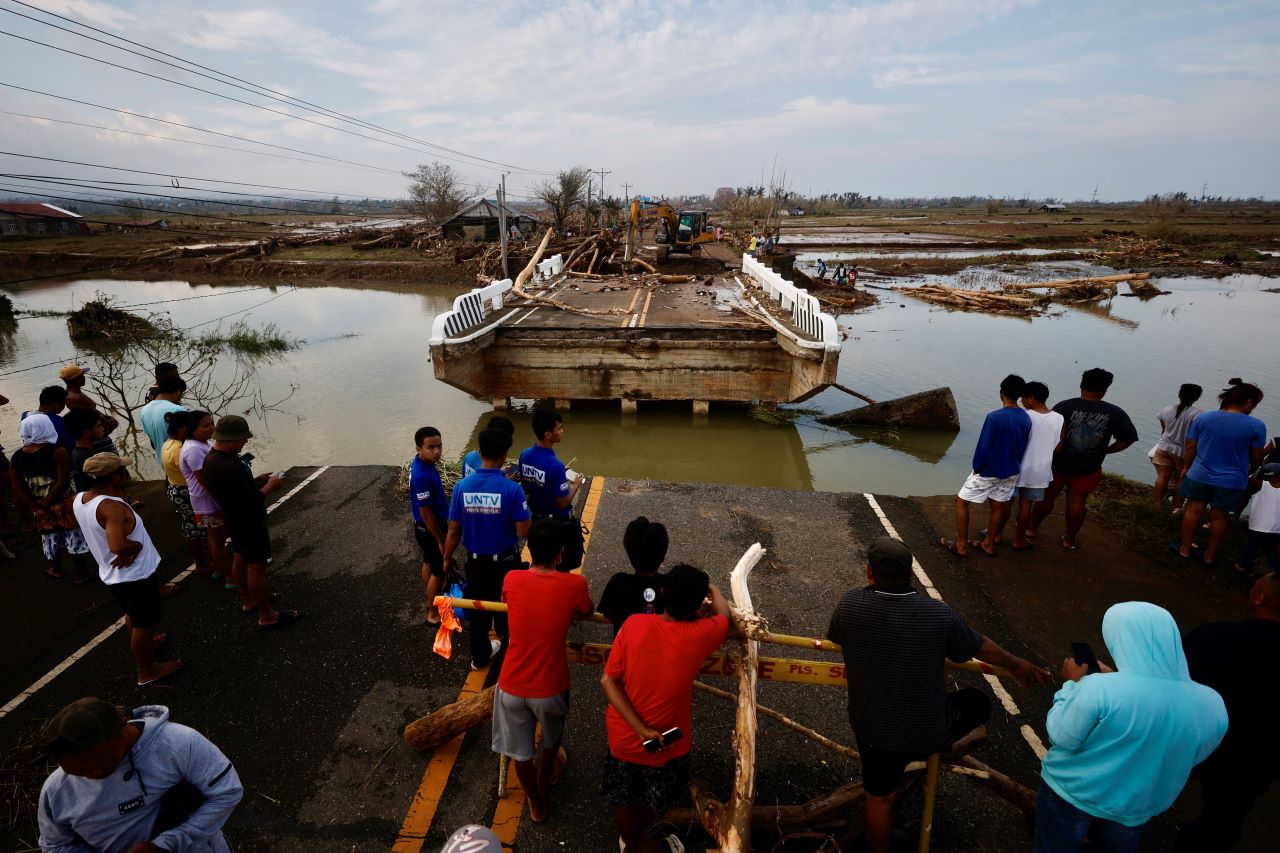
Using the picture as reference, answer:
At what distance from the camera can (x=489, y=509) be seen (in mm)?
3355

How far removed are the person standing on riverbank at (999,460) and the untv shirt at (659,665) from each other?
3.78m

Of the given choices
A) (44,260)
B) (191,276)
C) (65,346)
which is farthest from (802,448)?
(44,260)

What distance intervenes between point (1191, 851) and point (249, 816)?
475 cm

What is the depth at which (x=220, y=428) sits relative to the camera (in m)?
3.93

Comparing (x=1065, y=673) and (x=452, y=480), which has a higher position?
(x=1065, y=673)

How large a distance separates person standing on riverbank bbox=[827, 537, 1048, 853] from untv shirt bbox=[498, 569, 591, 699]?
119 cm

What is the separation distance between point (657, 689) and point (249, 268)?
39720 mm

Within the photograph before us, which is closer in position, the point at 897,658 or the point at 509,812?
the point at 897,658

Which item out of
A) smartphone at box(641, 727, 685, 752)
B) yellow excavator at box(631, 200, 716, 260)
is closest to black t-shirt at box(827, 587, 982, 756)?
smartphone at box(641, 727, 685, 752)

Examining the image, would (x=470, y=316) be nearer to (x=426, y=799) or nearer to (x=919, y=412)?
(x=919, y=412)

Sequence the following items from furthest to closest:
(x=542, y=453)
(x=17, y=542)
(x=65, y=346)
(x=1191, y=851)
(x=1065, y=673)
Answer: (x=65, y=346)
(x=17, y=542)
(x=542, y=453)
(x=1191, y=851)
(x=1065, y=673)

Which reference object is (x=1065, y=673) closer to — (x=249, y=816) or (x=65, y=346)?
(x=249, y=816)

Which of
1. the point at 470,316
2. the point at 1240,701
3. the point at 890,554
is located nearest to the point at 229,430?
the point at 890,554

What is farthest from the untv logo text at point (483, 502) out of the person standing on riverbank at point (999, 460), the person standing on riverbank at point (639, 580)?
the person standing on riverbank at point (999, 460)
